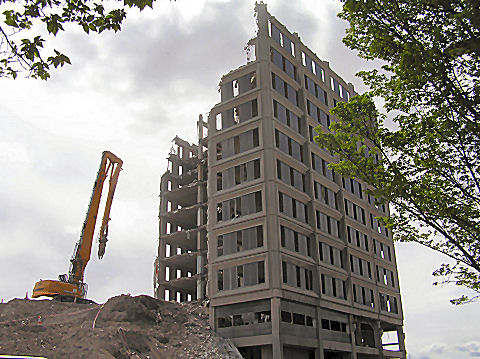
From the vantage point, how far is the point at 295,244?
45.5 metres

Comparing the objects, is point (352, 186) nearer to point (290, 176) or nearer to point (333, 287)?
point (290, 176)

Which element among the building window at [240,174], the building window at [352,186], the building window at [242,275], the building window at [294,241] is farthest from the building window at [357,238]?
the building window at [242,275]

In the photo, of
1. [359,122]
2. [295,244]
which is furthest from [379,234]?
[359,122]

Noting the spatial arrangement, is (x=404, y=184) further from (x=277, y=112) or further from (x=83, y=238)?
(x=83, y=238)

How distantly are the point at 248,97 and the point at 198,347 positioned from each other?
24.8 m

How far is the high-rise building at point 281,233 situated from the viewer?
42312mm

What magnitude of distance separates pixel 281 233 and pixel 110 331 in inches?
667

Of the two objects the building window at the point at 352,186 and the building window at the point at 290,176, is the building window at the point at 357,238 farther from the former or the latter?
the building window at the point at 290,176

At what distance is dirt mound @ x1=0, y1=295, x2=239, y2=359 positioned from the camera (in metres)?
32.6

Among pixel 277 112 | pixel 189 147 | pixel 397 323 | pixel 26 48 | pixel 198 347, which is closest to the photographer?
pixel 26 48

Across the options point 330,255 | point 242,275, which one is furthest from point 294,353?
point 330,255

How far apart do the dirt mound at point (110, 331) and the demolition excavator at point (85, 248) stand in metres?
2.22

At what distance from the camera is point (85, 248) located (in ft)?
164

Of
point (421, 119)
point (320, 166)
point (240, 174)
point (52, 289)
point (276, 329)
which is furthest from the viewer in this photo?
point (320, 166)
